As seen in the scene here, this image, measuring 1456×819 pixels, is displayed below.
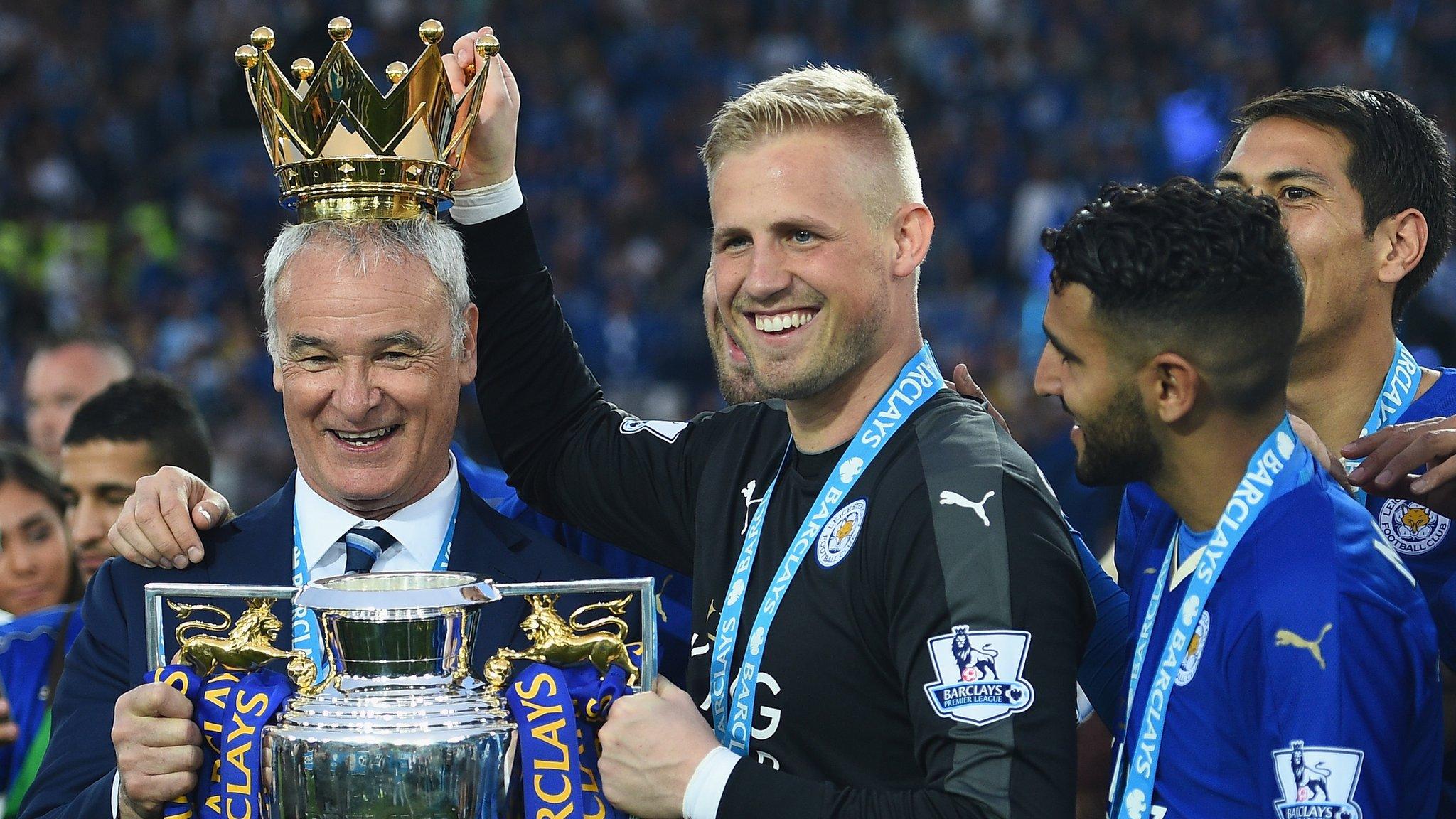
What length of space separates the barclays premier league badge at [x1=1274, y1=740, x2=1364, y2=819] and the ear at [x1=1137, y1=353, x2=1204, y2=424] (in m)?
0.54

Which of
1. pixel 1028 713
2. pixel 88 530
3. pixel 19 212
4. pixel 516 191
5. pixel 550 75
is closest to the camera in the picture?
pixel 1028 713

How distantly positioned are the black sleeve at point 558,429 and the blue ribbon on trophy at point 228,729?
818 millimetres

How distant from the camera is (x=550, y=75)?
1463 cm

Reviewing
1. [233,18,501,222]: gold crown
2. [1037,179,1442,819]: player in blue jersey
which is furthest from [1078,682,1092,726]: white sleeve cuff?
[233,18,501,222]: gold crown

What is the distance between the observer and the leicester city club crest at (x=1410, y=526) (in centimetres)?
298

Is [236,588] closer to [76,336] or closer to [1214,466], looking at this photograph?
[1214,466]

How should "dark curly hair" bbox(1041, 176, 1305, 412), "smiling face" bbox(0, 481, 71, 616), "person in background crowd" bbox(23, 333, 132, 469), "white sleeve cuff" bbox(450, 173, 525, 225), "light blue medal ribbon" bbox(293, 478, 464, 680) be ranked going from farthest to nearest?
"person in background crowd" bbox(23, 333, 132, 469) → "smiling face" bbox(0, 481, 71, 616) → "white sleeve cuff" bbox(450, 173, 525, 225) → "light blue medal ribbon" bbox(293, 478, 464, 680) → "dark curly hair" bbox(1041, 176, 1305, 412)

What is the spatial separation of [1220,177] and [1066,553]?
124cm

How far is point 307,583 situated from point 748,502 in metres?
0.79

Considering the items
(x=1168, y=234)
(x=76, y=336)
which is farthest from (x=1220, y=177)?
→ (x=76, y=336)

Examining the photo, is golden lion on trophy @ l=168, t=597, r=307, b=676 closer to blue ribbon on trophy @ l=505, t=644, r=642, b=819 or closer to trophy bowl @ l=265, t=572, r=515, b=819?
trophy bowl @ l=265, t=572, r=515, b=819

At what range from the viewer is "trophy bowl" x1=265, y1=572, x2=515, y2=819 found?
94.6 inches

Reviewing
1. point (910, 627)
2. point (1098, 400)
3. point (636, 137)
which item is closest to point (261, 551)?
point (910, 627)

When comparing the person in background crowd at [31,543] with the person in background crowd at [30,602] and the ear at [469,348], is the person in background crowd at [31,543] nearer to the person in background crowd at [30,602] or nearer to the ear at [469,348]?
the person in background crowd at [30,602]
